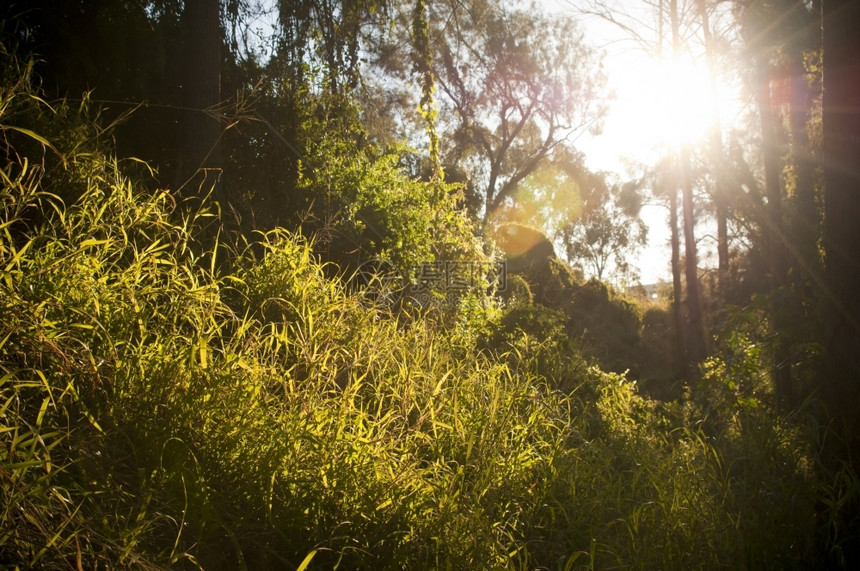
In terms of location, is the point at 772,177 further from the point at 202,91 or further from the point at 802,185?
the point at 202,91

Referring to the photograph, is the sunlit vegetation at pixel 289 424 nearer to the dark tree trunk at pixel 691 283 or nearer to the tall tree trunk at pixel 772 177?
the tall tree trunk at pixel 772 177

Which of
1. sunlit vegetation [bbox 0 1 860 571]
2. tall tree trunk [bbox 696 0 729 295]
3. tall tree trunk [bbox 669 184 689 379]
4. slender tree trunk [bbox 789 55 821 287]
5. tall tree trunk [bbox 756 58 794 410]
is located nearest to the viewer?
sunlit vegetation [bbox 0 1 860 571]

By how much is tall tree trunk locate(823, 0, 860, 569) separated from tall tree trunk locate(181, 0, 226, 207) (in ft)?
17.6

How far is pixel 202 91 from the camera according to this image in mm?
6617

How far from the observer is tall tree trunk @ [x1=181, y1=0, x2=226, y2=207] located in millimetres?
6379

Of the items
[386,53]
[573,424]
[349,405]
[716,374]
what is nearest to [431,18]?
[386,53]

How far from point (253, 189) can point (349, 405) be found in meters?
4.66

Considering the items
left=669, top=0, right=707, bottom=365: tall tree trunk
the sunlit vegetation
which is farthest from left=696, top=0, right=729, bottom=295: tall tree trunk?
the sunlit vegetation

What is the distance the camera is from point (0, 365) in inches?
111

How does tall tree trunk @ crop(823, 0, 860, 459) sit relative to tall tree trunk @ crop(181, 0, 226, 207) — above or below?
below

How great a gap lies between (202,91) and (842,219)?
19.8ft

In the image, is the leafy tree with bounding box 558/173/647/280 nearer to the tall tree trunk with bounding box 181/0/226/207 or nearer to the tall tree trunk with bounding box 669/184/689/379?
the tall tree trunk with bounding box 669/184/689/379

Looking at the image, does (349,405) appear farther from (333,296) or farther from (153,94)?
(153,94)

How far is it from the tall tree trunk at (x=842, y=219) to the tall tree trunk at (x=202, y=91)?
17.6 feet
